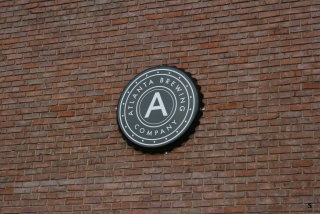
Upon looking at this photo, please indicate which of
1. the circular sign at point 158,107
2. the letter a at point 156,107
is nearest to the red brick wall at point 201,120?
the circular sign at point 158,107

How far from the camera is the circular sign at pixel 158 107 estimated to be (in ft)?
20.1

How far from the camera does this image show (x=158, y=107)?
20.7 feet

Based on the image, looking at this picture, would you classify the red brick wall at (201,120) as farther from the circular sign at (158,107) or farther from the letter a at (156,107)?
the letter a at (156,107)

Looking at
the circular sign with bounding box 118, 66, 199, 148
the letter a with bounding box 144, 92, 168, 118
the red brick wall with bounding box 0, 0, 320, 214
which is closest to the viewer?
the red brick wall with bounding box 0, 0, 320, 214

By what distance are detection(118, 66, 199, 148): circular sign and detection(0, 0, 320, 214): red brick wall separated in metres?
0.14

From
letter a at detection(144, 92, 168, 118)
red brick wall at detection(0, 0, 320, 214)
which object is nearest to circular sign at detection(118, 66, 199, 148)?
letter a at detection(144, 92, 168, 118)

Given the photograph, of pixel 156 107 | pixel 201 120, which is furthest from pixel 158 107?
pixel 201 120

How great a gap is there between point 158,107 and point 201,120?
0.47 m

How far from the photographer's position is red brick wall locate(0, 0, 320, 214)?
578 cm

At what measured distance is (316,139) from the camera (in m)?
5.70

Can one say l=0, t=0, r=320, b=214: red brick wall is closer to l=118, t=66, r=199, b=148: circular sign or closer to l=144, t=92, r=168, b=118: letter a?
l=118, t=66, r=199, b=148: circular sign

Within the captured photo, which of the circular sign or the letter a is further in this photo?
the letter a

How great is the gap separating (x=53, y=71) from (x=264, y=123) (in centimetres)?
244

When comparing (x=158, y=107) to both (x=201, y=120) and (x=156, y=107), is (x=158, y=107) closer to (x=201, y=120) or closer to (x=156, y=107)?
(x=156, y=107)
